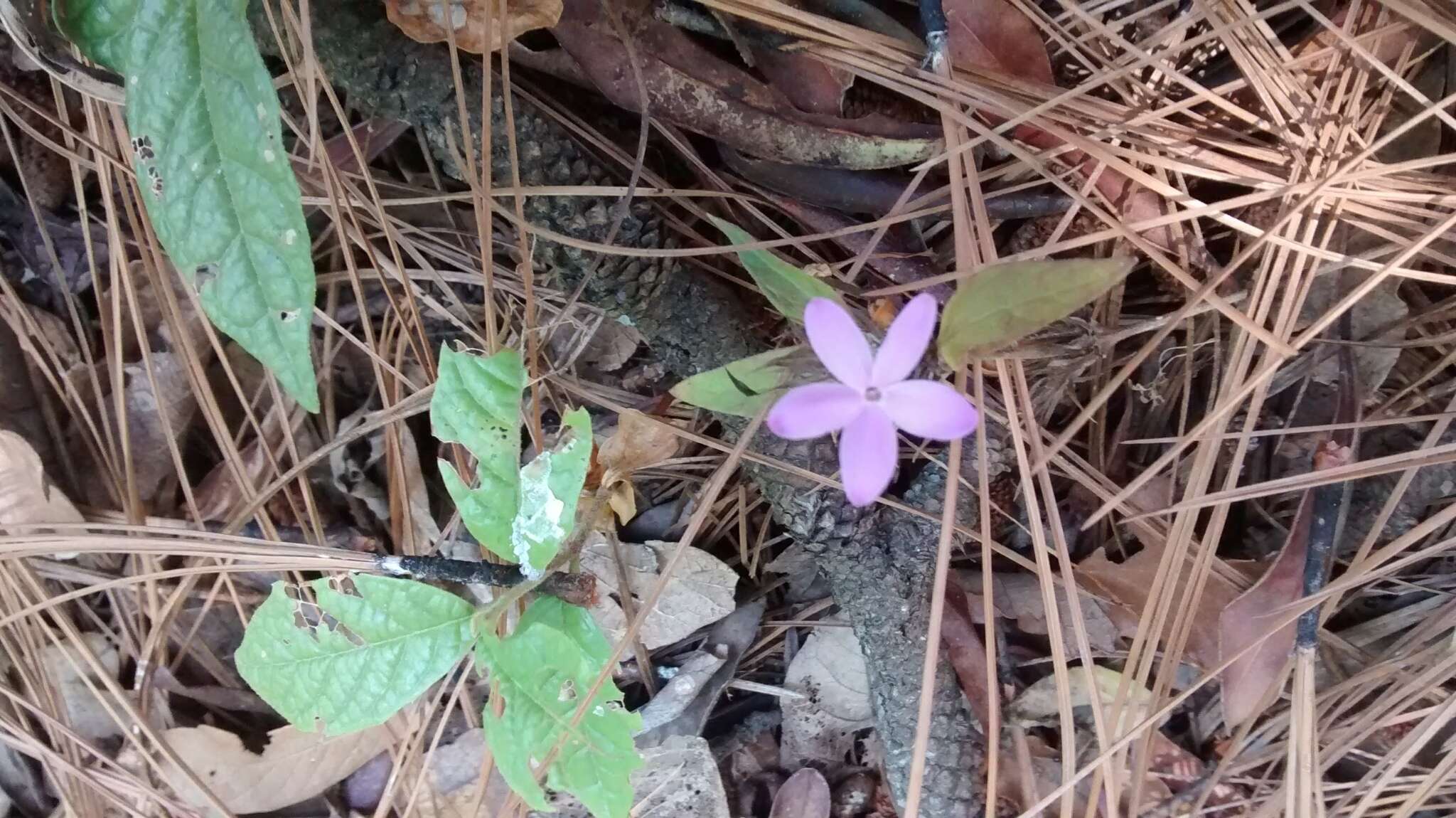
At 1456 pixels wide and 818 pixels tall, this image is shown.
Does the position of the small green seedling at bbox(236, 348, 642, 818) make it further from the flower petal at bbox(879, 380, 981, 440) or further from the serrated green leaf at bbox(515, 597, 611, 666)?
the flower petal at bbox(879, 380, 981, 440)

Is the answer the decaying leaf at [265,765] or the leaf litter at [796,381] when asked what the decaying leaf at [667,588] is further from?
the decaying leaf at [265,765]

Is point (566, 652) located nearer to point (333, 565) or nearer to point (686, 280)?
point (333, 565)

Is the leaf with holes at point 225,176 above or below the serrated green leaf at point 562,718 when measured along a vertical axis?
above

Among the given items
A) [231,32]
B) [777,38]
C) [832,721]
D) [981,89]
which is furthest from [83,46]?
[832,721]

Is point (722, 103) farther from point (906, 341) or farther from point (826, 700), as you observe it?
point (826, 700)

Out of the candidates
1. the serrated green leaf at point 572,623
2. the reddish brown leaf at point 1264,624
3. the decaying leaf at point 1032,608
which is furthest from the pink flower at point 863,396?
the reddish brown leaf at point 1264,624
